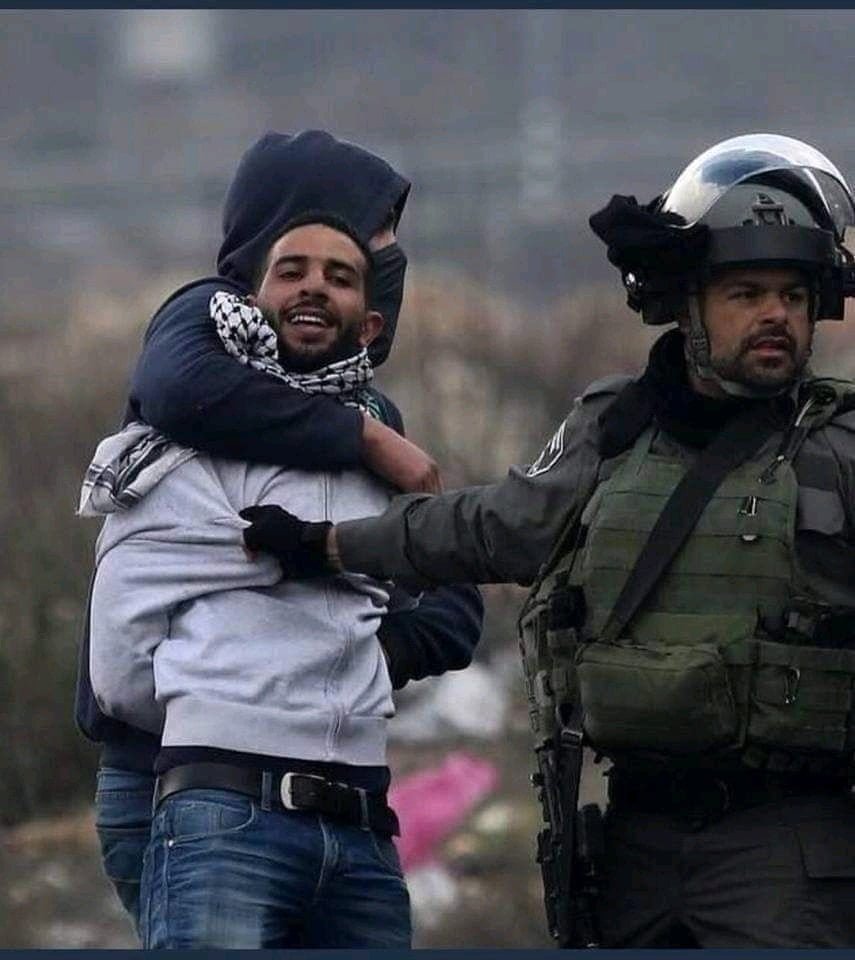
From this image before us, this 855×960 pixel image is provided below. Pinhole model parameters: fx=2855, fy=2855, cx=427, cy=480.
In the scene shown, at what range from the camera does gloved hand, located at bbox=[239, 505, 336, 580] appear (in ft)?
13.3

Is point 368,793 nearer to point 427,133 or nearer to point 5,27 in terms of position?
point 427,133

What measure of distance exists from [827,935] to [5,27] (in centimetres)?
1598

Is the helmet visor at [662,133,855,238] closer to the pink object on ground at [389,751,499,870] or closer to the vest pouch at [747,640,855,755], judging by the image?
the vest pouch at [747,640,855,755]

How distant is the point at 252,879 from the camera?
394 cm

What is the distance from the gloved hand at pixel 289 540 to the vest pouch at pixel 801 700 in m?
0.67

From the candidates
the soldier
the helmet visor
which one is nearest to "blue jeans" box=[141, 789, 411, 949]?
the soldier

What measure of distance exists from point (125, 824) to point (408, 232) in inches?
386

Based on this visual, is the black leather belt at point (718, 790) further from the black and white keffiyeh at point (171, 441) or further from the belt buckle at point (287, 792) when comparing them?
the black and white keffiyeh at point (171, 441)

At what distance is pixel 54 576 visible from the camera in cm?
957

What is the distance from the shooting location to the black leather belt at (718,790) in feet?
12.8

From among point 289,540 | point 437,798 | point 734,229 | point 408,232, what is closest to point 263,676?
point 289,540

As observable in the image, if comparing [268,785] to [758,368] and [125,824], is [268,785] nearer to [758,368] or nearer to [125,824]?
[125,824]

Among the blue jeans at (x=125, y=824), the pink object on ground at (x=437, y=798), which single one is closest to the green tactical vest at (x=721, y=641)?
the blue jeans at (x=125, y=824)

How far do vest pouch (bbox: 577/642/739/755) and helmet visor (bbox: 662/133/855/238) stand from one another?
635 millimetres
